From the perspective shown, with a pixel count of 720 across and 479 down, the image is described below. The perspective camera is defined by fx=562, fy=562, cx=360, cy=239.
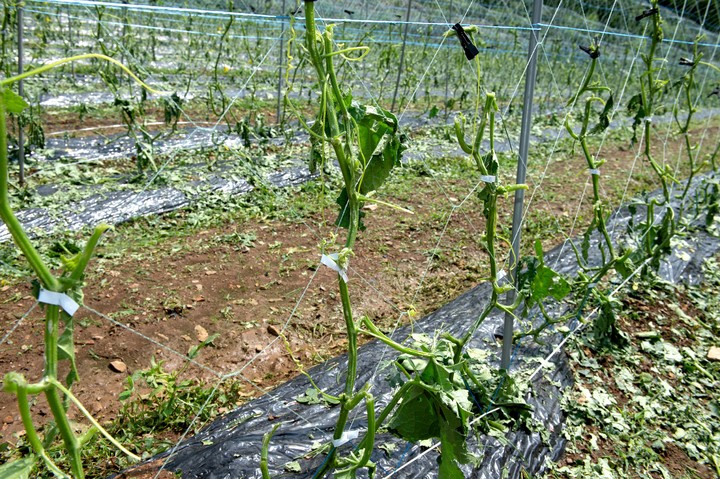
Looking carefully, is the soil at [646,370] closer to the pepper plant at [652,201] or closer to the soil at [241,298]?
the pepper plant at [652,201]

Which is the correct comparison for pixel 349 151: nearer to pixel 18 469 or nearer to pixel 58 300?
pixel 58 300

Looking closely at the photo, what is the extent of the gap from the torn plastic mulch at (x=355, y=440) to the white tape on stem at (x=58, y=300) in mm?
756

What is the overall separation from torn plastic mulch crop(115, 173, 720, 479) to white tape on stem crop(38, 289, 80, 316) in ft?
2.48

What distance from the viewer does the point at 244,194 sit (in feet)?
14.8

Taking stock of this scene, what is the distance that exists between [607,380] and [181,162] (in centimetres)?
383

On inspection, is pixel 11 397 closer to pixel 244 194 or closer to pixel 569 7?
pixel 244 194

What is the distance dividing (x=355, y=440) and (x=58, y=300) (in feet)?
4.31

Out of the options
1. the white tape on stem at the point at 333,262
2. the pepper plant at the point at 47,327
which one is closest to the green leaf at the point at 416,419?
the white tape on stem at the point at 333,262

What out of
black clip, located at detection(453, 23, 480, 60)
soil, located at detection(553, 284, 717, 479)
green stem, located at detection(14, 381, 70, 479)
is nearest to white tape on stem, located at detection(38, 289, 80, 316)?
green stem, located at detection(14, 381, 70, 479)

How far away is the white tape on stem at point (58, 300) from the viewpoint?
920mm

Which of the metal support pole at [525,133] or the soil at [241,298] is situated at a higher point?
the metal support pole at [525,133]

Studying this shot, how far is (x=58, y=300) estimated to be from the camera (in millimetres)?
927

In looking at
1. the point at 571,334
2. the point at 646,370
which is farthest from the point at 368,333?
the point at 646,370

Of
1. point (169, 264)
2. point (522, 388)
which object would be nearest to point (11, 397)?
point (169, 264)
